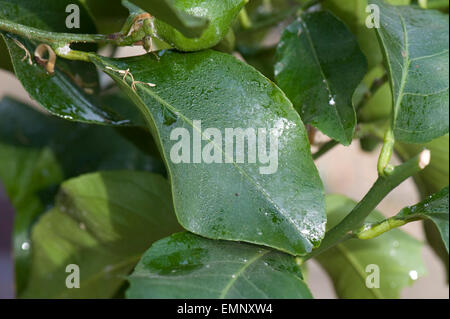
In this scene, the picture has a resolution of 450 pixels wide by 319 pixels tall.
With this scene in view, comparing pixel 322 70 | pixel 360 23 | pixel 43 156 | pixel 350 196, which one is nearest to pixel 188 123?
pixel 322 70

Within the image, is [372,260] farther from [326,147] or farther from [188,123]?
[188,123]

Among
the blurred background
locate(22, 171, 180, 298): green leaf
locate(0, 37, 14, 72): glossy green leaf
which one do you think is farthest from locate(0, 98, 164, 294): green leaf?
the blurred background

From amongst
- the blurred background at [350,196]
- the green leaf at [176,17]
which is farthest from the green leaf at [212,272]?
the blurred background at [350,196]

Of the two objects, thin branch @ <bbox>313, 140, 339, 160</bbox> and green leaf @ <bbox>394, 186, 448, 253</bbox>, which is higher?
thin branch @ <bbox>313, 140, 339, 160</bbox>

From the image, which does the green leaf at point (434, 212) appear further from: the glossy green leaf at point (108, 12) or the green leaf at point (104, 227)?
the glossy green leaf at point (108, 12)

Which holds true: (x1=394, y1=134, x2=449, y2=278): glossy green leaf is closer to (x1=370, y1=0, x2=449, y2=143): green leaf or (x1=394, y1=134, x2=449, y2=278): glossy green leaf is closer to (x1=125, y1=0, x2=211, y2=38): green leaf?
(x1=370, y1=0, x2=449, y2=143): green leaf

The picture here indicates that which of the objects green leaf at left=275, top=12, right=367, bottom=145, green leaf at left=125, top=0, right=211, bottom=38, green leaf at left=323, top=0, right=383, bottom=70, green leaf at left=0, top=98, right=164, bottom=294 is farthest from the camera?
green leaf at left=0, top=98, right=164, bottom=294
